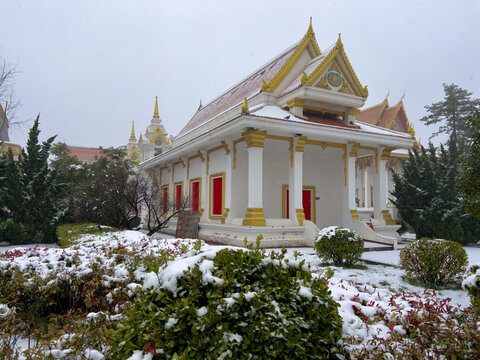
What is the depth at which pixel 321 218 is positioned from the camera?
13875 millimetres

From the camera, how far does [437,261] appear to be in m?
5.82

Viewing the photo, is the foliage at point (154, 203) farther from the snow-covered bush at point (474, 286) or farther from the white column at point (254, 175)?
the snow-covered bush at point (474, 286)

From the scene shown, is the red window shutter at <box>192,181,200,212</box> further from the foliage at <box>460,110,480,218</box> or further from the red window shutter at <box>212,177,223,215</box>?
the foliage at <box>460,110,480,218</box>

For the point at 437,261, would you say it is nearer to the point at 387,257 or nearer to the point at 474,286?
the point at 474,286

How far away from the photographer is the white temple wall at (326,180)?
13812mm

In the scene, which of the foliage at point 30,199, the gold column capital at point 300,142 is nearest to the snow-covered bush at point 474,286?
the gold column capital at point 300,142

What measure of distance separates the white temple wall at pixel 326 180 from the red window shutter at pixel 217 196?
3352 millimetres

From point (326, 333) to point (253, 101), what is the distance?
1242 cm

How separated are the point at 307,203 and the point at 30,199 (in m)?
10.4

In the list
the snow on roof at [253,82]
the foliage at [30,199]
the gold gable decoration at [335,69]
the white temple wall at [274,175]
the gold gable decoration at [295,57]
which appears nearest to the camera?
the gold gable decoration at [335,69]

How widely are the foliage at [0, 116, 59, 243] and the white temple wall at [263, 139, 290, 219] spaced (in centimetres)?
783

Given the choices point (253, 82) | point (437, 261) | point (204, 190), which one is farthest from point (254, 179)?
point (253, 82)

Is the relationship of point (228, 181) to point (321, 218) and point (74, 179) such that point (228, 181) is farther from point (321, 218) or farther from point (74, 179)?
point (74, 179)

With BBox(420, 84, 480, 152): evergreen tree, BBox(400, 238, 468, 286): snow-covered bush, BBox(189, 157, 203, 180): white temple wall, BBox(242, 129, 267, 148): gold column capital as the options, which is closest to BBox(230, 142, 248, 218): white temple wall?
BBox(242, 129, 267, 148): gold column capital
